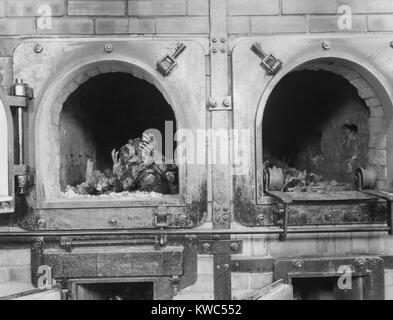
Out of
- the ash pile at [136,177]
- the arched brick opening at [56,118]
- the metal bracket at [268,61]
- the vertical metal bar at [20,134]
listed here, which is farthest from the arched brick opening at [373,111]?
the vertical metal bar at [20,134]

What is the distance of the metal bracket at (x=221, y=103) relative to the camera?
2.52m

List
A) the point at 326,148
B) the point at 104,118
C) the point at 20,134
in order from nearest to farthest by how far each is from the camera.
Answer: the point at 20,134 → the point at 326,148 → the point at 104,118

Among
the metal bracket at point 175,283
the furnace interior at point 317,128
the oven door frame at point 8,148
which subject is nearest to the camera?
the oven door frame at point 8,148

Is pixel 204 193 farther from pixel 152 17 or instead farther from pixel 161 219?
pixel 152 17

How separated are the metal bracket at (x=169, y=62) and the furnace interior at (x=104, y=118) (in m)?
0.82

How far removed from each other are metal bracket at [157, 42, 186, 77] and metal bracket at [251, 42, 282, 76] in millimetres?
440

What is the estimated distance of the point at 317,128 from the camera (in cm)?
346

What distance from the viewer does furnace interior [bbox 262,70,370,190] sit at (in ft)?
9.62

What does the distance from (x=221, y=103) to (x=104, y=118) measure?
4.91ft

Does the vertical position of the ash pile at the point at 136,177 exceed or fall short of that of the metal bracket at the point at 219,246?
it exceeds it

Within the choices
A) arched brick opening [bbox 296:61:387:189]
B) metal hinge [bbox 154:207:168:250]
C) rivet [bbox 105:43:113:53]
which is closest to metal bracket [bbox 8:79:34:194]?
rivet [bbox 105:43:113:53]

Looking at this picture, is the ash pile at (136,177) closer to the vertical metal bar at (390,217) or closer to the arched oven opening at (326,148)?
the arched oven opening at (326,148)

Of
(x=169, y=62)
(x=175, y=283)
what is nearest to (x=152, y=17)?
(x=169, y=62)

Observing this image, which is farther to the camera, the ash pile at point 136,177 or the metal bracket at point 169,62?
the ash pile at point 136,177
